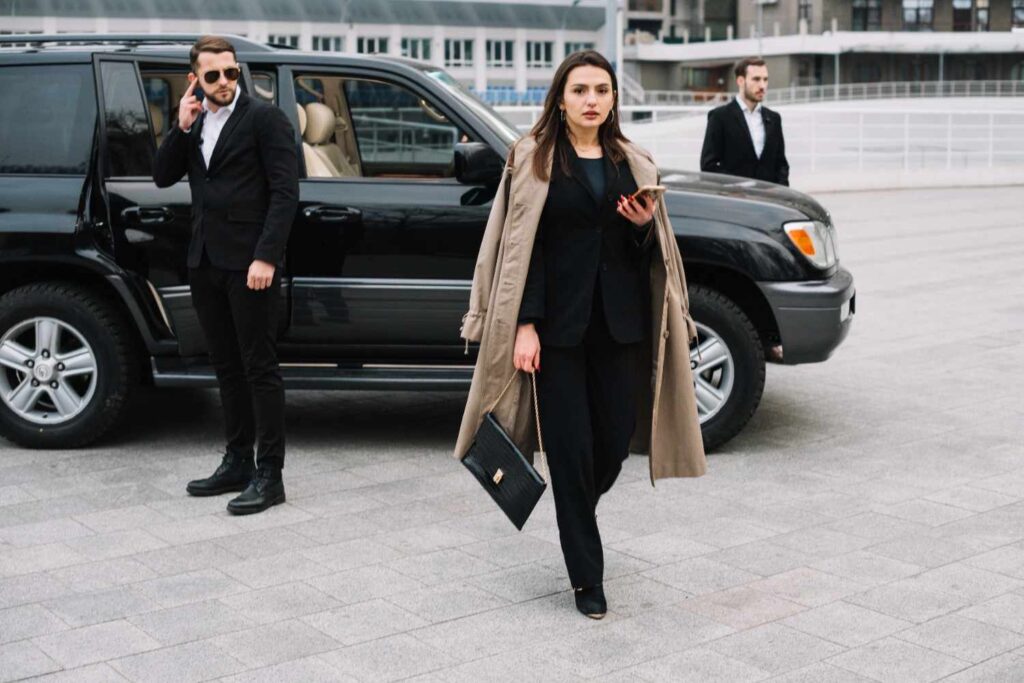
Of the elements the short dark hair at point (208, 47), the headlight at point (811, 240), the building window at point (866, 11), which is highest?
the building window at point (866, 11)

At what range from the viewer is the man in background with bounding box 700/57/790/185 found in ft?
31.3

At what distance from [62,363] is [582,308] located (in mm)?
3320

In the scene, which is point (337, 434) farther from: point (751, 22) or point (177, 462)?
point (751, 22)

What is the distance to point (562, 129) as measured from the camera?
4781 mm

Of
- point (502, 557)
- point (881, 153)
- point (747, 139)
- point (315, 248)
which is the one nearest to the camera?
point (502, 557)

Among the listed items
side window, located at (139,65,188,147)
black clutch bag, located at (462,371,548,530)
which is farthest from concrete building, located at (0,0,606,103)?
black clutch bag, located at (462,371,548,530)

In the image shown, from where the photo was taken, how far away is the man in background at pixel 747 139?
31.3ft

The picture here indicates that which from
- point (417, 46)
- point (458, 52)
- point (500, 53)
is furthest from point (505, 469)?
point (500, 53)

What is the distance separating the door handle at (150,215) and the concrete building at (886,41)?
83.1 meters

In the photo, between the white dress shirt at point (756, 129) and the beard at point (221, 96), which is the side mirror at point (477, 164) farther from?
the white dress shirt at point (756, 129)

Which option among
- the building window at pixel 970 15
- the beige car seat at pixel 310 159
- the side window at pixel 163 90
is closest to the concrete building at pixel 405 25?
the building window at pixel 970 15

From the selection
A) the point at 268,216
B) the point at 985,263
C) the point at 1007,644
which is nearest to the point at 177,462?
the point at 268,216

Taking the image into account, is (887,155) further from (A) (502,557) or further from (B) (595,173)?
(B) (595,173)

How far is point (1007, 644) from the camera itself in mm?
4523
